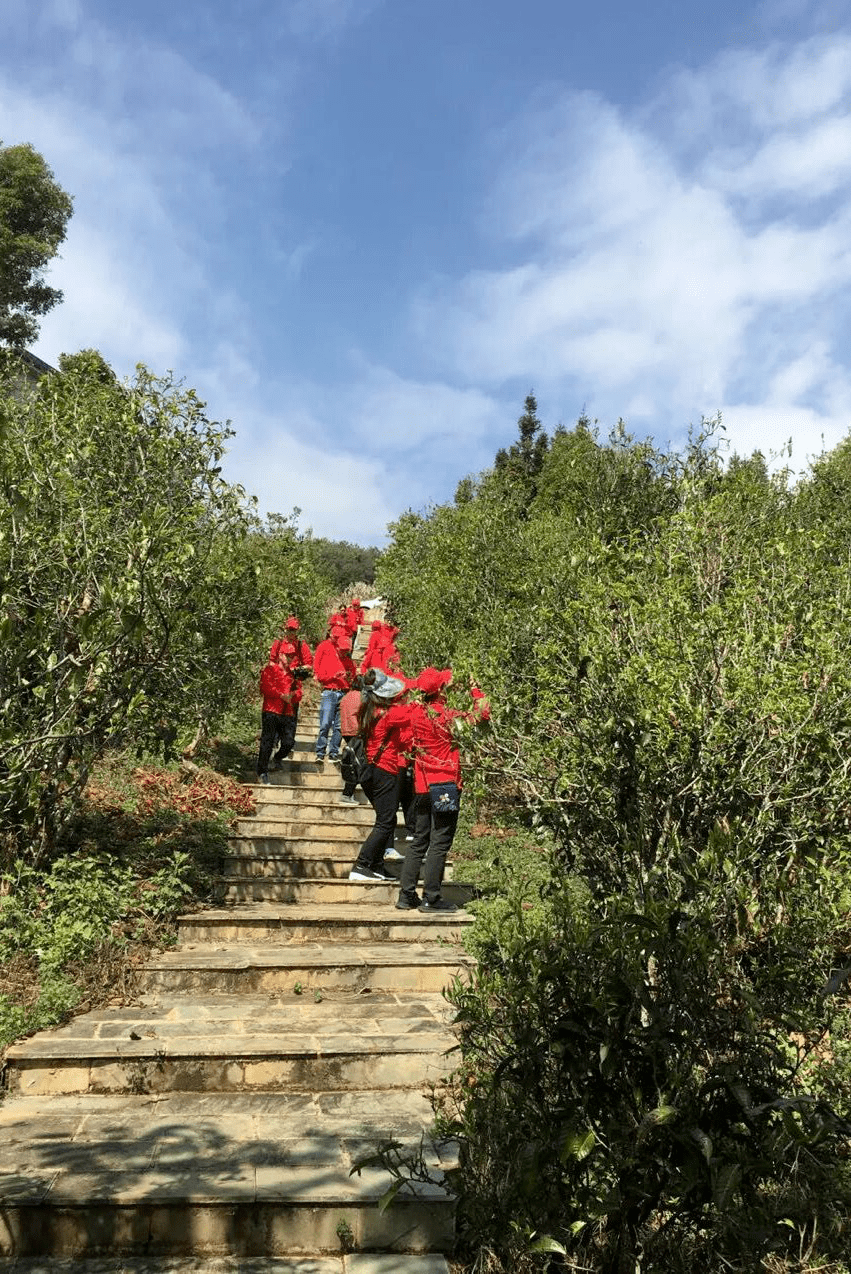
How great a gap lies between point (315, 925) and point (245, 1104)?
9.57 ft

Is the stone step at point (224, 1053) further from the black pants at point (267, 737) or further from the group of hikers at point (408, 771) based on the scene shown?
the black pants at point (267, 737)

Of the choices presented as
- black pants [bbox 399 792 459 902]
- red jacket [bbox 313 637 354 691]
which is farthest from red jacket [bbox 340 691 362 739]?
red jacket [bbox 313 637 354 691]

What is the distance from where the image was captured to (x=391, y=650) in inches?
485

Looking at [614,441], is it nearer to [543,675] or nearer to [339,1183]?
[543,675]

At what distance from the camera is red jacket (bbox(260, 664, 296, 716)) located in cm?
1241

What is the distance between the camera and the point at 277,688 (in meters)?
12.5

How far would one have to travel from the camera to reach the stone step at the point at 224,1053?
18.0 ft

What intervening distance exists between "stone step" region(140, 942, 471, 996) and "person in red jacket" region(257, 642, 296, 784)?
16.2 ft

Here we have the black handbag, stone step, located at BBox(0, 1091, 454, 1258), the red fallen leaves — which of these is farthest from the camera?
the red fallen leaves

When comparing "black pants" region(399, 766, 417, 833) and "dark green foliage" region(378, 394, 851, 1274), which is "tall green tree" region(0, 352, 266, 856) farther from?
"dark green foliage" region(378, 394, 851, 1274)

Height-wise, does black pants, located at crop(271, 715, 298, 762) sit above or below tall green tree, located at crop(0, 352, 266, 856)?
below

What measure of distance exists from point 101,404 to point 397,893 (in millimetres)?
6315

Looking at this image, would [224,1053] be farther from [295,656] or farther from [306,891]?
[295,656]

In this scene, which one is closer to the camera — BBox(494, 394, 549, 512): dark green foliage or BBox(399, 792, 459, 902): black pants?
BBox(399, 792, 459, 902): black pants
